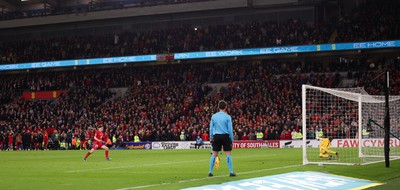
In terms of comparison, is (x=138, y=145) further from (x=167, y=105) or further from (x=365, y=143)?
(x=365, y=143)

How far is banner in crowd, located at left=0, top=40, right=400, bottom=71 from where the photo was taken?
4753 centimetres

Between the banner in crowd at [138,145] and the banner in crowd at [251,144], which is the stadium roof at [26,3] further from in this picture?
the banner in crowd at [251,144]

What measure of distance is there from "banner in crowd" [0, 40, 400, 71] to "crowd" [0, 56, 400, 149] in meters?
2.01

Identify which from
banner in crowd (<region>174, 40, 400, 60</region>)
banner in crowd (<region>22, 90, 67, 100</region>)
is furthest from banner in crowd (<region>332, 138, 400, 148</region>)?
banner in crowd (<region>22, 90, 67, 100</region>)

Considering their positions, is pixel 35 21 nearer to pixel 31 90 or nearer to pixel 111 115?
pixel 31 90

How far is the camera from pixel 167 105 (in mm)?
51500

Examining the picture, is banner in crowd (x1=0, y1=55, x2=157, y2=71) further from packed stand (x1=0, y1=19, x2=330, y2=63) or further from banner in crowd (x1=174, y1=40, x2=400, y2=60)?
banner in crowd (x1=174, y1=40, x2=400, y2=60)

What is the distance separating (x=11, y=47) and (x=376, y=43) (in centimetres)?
4109

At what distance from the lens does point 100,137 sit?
88.5 ft

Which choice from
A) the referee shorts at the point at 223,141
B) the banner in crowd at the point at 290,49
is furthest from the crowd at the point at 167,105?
the referee shorts at the point at 223,141

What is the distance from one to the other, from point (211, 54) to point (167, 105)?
6372 mm

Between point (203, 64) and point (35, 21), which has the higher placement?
point (35, 21)

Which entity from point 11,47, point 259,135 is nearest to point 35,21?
point 11,47

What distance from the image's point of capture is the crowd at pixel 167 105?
44.6 metres
